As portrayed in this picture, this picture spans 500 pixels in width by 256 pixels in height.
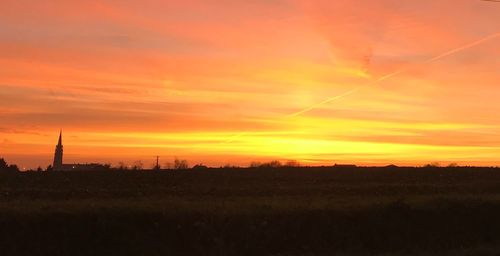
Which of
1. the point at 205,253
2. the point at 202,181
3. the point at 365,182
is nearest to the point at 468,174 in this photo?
the point at 365,182

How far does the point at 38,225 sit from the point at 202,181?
1653 centimetres

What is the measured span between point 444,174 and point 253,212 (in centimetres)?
2466

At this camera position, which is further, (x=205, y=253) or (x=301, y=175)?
(x=301, y=175)

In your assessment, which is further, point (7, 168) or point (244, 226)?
point (7, 168)

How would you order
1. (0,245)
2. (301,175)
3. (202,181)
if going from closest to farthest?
(0,245)
(202,181)
(301,175)

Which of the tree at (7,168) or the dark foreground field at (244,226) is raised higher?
the tree at (7,168)

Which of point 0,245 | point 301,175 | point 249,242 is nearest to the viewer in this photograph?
point 0,245

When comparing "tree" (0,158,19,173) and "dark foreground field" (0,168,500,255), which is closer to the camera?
"dark foreground field" (0,168,500,255)

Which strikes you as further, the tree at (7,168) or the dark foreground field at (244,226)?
the tree at (7,168)

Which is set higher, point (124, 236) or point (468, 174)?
point (468, 174)

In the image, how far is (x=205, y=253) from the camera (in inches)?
667

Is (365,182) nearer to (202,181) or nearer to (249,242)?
(202,181)

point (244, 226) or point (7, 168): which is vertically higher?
point (7, 168)

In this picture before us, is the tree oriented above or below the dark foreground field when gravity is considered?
above
